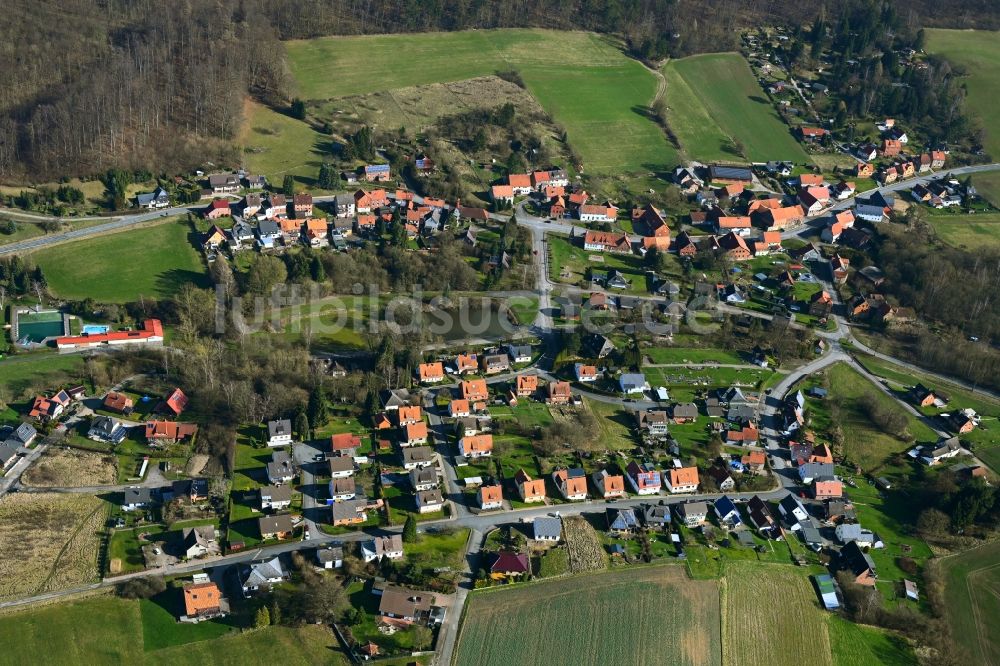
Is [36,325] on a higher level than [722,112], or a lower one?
lower

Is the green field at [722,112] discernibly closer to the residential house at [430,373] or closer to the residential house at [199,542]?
the residential house at [430,373]

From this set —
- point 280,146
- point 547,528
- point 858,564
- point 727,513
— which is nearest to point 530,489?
point 547,528

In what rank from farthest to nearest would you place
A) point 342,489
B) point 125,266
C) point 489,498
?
point 125,266
point 489,498
point 342,489

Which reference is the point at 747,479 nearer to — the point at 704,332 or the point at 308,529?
the point at 704,332

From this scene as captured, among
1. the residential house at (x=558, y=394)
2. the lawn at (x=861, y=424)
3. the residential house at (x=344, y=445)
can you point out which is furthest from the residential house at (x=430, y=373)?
the lawn at (x=861, y=424)

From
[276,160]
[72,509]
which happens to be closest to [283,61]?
[276,160]

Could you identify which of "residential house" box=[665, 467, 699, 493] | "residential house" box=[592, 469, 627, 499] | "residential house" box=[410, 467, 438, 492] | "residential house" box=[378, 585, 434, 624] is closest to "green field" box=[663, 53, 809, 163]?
"residential house" box=[665, 467, 699, 493]

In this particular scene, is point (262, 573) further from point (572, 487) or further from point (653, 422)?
point (653, 422)
